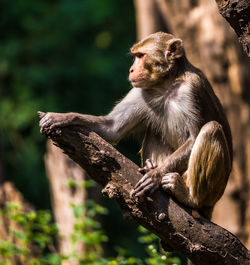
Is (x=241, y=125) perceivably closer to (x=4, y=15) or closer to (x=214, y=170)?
(x=214, y=170)

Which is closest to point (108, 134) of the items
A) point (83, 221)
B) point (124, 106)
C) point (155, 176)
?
point (124, 106)

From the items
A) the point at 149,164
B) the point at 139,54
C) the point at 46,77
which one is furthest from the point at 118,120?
the point at 46,77

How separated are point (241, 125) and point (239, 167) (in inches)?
29.4

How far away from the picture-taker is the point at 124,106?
7.18 metres

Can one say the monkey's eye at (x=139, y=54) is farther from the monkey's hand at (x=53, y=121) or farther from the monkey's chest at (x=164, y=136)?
the monkey's hand at (x=53, y=121)

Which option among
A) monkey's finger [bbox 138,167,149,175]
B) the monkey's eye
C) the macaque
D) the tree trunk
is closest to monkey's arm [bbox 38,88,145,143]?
the macaque

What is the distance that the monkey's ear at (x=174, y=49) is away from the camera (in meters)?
7.20

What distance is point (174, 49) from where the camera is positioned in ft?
23.7

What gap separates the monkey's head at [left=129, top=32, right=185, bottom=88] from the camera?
711cm

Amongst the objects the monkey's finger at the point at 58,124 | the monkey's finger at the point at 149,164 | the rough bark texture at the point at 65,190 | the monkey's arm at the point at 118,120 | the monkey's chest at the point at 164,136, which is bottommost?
the rough bark texture at the point at 65,190

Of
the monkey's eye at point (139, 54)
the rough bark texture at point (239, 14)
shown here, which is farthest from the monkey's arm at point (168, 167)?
the rough bark texture at point (239, 14)

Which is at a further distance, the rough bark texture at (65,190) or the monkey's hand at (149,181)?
the rough bark texture at (65,190)

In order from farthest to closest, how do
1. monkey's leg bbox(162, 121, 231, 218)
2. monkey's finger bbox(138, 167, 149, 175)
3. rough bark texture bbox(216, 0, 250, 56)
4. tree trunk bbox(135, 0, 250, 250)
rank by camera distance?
tree trunk bbox(135, 0, 250, 250) < monkey's leg bbox(162, 121, 231, 218) < monkey's finger bbox(138, 167, 149, 175) < rough bark texture bbox(216, 0, 250, 56)

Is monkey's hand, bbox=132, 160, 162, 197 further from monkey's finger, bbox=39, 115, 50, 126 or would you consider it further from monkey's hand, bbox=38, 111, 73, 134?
monkey's finger, bbox=39, 115, 50, 126
